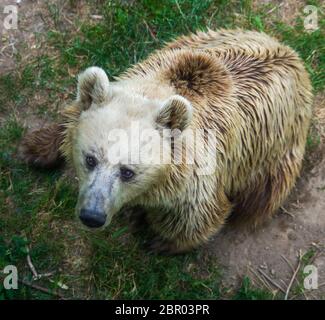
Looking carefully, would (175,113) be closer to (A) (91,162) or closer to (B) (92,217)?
(A) (91,162)

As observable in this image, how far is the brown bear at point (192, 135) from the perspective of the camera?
A: 13.3ft

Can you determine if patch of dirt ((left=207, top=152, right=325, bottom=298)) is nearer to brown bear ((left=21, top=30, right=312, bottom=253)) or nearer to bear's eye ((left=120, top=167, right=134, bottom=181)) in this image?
brown bear ((left=21, top=30, right=312, bottom=253))

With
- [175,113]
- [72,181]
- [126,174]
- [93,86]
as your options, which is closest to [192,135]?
[175,113]

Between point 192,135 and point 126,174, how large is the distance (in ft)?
2.01

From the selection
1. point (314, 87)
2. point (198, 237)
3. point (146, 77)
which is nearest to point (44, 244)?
point (198, 237)

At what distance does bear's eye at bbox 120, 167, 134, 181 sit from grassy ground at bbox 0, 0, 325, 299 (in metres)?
1.41

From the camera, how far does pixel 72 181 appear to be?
18.4 feet

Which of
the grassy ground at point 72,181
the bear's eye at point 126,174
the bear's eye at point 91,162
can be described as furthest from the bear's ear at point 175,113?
the grassy ground at point 72,181

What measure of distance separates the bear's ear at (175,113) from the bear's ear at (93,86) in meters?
0.39

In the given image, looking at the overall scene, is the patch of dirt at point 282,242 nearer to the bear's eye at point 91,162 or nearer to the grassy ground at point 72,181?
the grassy ground at point 72,181

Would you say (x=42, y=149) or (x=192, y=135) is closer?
(x=192, y=135)

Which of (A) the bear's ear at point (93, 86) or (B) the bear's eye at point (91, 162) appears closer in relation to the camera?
(B) the bear's eye at point (91, 162)

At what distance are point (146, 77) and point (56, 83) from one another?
5.68 ft
